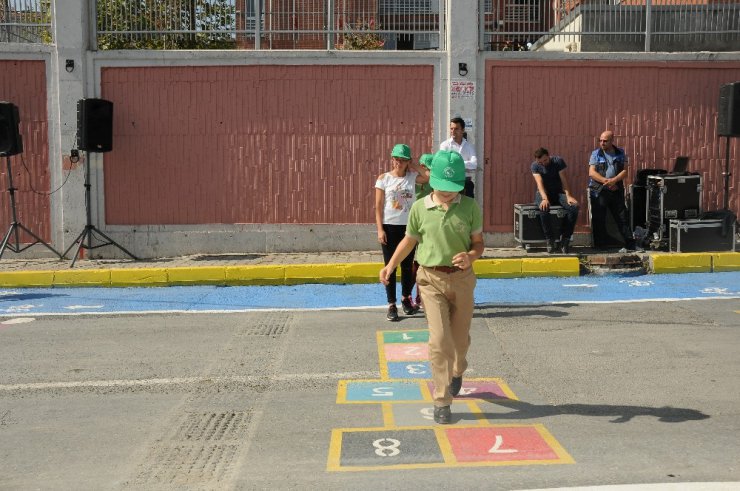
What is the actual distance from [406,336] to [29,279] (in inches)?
276

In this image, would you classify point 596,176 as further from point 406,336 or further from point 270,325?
point 270,325

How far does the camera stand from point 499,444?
232 inches

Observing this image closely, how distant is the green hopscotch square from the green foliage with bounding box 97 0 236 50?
8609 millimetres

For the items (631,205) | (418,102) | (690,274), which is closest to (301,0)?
(418,102)

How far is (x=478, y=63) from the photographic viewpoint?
16141 millimetres

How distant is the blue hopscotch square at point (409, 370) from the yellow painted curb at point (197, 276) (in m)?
5.98

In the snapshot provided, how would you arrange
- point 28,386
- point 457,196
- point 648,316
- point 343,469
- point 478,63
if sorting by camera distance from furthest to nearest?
point 478,63 → point 648,316 → point 28,386 → point 457,196 → point 343,469

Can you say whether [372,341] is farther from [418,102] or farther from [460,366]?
[418,102]

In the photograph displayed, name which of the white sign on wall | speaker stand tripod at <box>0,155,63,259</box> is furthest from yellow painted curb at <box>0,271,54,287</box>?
the white sign on wall

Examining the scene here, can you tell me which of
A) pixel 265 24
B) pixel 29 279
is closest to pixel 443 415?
pixel 29 279

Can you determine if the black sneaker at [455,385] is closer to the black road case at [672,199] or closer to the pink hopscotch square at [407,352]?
the pink hopscotch square at [407,352]

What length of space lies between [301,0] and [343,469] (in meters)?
12.4

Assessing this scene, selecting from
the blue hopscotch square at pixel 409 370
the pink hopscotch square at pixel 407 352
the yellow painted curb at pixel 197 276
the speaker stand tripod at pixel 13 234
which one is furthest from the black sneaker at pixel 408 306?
the speaker stand tripod at pixel 13 234

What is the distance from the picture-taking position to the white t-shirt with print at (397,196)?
10070 mm
